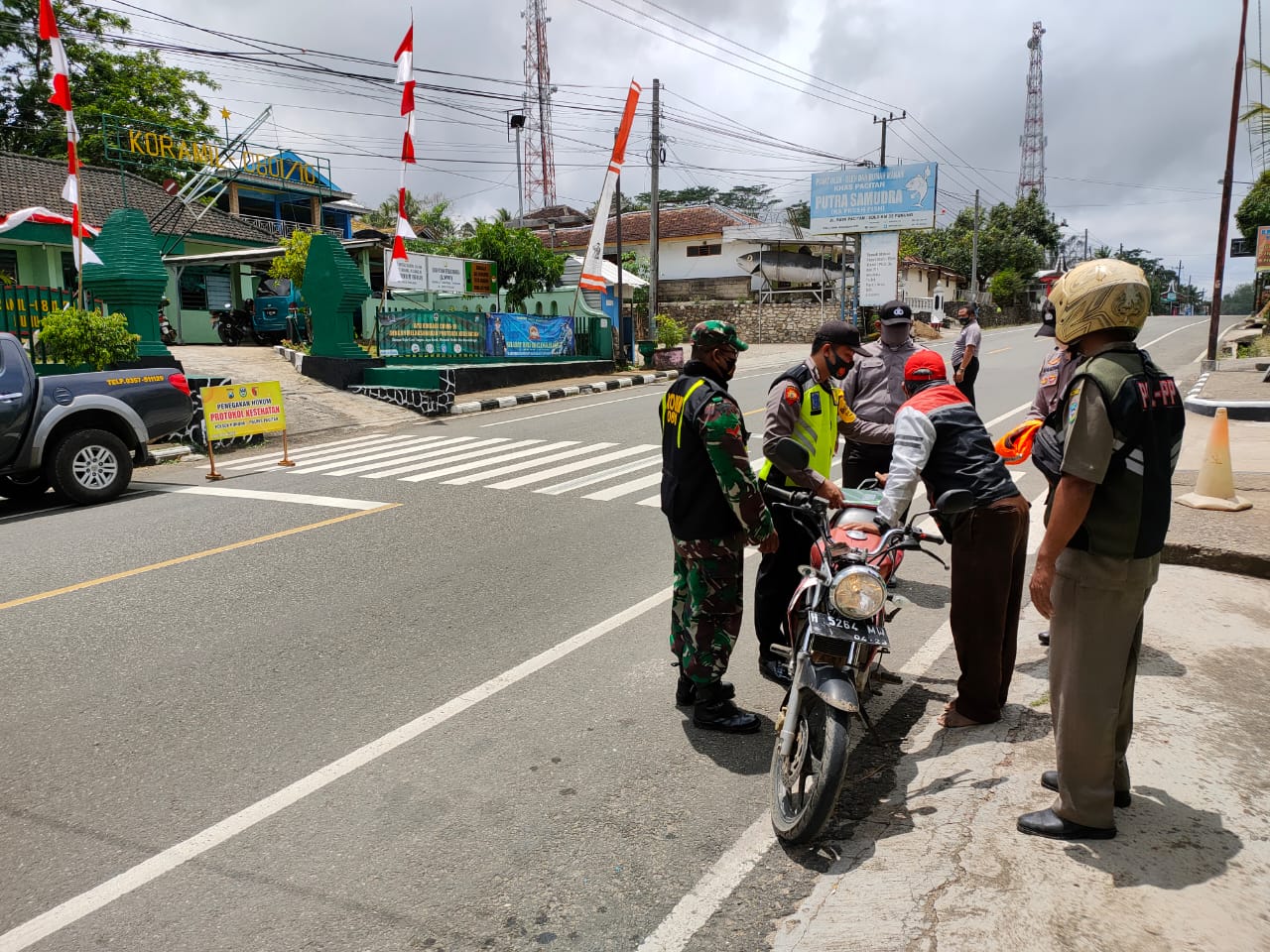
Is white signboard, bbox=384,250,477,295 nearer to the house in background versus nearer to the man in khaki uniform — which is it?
the man in khaki uniform

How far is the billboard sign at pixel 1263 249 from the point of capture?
98.6ft

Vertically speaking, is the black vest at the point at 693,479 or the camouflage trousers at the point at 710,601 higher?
the black vest at the point at 693,479

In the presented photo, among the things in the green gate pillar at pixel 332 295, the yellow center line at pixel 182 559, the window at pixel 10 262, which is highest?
the window at pixel 10 262

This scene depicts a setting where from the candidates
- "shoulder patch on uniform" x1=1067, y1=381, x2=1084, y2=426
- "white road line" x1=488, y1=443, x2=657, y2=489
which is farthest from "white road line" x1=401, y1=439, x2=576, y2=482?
"shoulder patch on uniform" x1=1067, y1=381, x2=1084, y2=426

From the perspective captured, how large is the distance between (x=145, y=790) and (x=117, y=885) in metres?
0.65

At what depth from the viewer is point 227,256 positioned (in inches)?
1000

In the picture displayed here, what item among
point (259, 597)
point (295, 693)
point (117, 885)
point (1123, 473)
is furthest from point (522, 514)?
point (1123, 473)

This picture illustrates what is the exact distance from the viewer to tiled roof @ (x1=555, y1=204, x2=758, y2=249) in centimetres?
4566

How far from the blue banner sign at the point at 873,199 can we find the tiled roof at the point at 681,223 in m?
6.88

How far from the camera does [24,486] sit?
950cm

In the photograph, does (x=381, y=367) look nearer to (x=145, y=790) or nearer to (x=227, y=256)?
(x=227, y=256)

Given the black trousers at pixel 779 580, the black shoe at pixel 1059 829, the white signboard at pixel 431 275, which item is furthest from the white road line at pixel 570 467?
the white signboard at pixel 431 275

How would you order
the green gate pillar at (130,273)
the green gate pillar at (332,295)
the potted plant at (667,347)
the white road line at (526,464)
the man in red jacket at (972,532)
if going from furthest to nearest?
the potted plant at (667,347), the green gate pillar at (332,295), the green gate pillar at (130,273), the white road line at (526,464), the man in red jacket at (972,532)

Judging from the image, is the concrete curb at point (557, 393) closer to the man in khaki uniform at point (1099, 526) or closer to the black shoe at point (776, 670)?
the black shoe at point (776, 670)
